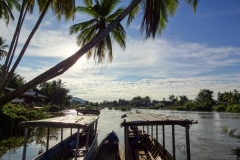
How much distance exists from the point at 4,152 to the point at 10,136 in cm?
351

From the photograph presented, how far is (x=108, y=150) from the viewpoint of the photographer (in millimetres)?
11758

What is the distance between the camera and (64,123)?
5902 mm

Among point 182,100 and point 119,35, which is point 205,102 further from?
point 119,35

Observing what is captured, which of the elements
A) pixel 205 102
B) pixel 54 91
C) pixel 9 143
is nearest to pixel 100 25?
pixel 9 143

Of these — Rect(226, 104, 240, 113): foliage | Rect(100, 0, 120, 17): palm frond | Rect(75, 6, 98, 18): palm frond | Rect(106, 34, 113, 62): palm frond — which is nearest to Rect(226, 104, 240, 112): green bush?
Rect(226, 104, 240, 113): foliage

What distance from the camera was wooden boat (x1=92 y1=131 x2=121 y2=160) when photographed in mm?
10500

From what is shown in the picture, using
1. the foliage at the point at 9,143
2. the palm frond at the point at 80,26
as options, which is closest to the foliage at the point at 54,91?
the foliage at the point at 9,143

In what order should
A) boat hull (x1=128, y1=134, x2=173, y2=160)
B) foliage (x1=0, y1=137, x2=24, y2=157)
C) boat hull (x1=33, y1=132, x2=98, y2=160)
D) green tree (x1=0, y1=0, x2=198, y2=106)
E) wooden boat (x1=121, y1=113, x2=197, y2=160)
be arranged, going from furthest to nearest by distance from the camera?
foliage (x1=0, y1=137, x2=24, y2=157)
boat hull (x1=128, y1=134, x2=173, y2=160)
boat hull (x1=33, y1=132, x2=98, y2=160)
wooden boat (x1=121, y1=113, x2=197, y2=160)
green tree (x1=0, y1=0, x2=198, y2=106)

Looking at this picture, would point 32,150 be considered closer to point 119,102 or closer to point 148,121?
point 148,121

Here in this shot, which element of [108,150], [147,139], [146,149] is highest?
[147,139]

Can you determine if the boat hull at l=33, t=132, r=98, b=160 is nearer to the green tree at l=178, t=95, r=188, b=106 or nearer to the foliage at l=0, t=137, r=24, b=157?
the foliage at l=0, t=137, r=24, b=157

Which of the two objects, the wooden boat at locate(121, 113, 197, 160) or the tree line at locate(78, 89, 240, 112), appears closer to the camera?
the wooden boat at locate(121, 113, 197, 160)

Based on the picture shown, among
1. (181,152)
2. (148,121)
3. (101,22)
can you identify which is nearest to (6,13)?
(101,22)

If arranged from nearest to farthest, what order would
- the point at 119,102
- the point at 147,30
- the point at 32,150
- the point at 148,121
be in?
the point at 147,30 → the point at 148,121 → the point at 32,150 → the point at 119,102
